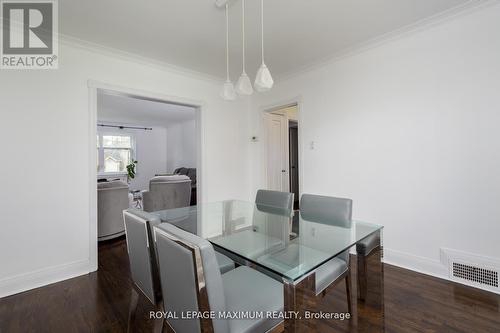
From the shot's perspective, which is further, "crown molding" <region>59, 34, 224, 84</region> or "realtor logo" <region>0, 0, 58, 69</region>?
"crown molding" <region>59, 34, 224, 84</region>

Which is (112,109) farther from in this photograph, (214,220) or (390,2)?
(390,2)

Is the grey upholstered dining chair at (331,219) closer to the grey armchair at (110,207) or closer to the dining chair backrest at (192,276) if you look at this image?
the dining chair backrest at (192,276)

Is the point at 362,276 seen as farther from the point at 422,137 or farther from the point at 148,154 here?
the point at 148,154

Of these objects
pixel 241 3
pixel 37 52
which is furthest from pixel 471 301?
pixel 37 52

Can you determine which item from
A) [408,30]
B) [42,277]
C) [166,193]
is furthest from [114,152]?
[408,30]

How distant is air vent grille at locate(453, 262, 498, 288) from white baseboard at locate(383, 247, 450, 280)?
0.09m

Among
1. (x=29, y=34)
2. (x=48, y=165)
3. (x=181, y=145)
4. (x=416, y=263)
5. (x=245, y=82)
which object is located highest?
(x=29, y=34)

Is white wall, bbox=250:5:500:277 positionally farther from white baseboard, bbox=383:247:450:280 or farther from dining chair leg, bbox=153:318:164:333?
dining chair leg, bbox=153:318:164:333

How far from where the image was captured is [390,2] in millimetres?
1967

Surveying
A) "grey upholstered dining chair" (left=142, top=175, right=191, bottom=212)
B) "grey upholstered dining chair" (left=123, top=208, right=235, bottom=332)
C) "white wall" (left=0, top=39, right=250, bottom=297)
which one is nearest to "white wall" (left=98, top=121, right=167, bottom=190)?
"grey upholstered dining chair" (left=142, top=175, right=191, bottom=212)

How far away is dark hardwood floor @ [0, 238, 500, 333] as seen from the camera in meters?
1.59

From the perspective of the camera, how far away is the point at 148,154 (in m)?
8.17

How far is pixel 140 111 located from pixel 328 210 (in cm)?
576

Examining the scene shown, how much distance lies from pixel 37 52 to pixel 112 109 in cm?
380
